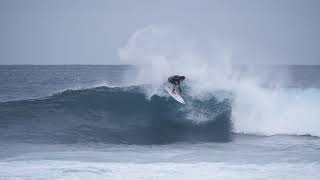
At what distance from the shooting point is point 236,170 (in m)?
11.0

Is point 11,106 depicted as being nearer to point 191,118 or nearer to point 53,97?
point 53,97

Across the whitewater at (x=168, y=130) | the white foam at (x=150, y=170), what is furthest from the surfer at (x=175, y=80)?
the white foam at (x=150, y=170)

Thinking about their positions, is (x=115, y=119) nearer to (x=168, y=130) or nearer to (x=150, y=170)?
(x=168, y=130)

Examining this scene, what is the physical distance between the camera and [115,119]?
63.5 feet

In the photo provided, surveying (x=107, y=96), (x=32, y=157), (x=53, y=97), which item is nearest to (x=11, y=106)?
(x=53, y=97)

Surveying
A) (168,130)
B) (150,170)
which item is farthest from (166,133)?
(150,170)

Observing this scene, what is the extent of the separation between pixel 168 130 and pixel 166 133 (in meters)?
0.42

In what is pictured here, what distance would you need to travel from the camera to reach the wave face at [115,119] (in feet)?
55.1

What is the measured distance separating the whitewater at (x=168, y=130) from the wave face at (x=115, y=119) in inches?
1.6

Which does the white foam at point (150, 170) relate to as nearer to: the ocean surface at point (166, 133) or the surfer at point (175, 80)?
the ocean surface at point (166, 133)

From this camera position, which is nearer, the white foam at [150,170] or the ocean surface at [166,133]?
the white foam at [150,170]

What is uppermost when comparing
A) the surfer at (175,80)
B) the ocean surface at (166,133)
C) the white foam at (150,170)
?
the surfer at (175,80)

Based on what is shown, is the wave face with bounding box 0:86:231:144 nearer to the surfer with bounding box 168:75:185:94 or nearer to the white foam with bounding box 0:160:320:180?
the surfer with bounding box 168:75:185:94

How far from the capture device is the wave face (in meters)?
16.8
